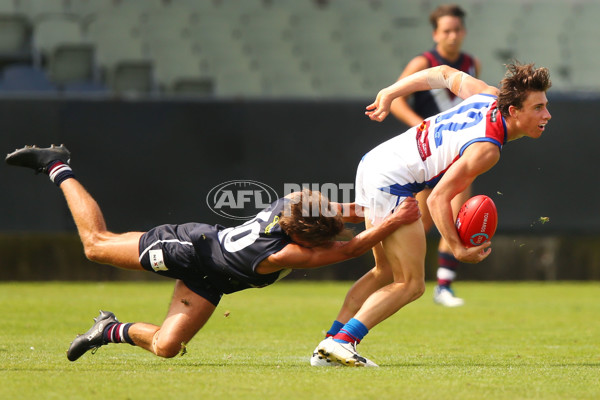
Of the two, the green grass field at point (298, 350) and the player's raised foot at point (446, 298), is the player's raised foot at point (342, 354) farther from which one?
the player's raised foot at point (446, 298)

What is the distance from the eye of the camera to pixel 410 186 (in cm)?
607

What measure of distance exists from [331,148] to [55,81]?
4179mm

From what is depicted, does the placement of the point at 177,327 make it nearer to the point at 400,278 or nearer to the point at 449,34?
the point at 400,278

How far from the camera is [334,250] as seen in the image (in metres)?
5.73

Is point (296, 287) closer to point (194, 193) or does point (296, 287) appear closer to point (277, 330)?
point (194, 193)

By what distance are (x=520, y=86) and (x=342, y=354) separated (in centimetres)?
202

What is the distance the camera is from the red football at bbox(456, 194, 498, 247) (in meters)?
5.79

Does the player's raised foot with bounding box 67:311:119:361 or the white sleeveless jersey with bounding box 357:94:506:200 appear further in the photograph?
the player's raised foot with bounding box 67:311:119:361

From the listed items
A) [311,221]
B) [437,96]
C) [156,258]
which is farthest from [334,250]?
[437,96]

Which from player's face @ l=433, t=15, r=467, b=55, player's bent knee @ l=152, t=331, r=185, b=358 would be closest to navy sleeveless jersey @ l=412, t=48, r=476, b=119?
player's face @ l=433, t=15, r=467, b=55

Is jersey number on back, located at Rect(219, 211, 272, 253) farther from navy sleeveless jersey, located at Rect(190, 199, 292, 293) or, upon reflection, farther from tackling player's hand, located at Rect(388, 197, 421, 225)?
tackling player's hand, located at Rect(388, 197, 421, 225)

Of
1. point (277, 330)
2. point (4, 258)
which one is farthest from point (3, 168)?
point (277, 330)

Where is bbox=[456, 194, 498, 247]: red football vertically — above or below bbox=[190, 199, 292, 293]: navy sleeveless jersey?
above

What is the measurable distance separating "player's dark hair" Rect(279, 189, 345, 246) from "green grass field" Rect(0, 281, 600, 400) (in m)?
0.82
